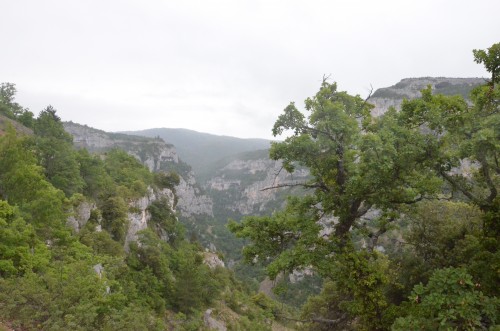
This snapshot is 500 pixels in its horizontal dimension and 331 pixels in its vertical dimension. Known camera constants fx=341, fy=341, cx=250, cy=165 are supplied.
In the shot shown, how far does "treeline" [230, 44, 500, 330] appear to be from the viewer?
7.41 metres

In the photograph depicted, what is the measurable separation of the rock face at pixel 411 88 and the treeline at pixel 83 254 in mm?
132874

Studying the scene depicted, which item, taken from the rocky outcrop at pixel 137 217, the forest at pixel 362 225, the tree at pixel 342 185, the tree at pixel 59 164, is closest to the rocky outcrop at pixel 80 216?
the tree at pixel 59 164

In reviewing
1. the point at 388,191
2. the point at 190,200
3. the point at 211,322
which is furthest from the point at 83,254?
the point at 190,200

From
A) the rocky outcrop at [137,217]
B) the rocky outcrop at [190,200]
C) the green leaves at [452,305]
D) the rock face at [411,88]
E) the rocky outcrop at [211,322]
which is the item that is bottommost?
the rocky outcrop at [190,200]

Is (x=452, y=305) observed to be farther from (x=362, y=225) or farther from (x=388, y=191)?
(x=362, y=225)

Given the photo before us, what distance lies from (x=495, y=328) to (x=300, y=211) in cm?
657

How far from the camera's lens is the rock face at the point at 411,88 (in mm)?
153125

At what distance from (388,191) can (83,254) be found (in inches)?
572

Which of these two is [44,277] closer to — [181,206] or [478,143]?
[478,143]

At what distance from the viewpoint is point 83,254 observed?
55.4ft

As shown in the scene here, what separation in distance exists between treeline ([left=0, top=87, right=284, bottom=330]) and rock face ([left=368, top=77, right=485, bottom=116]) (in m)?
133

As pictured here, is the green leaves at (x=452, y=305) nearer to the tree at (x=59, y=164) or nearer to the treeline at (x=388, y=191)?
the treeline at (x=388, y=191)

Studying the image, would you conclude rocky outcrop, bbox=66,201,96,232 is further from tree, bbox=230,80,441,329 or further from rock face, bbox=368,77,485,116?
rock face, bbox=368,77,485,116

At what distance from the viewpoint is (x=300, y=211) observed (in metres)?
11.9
